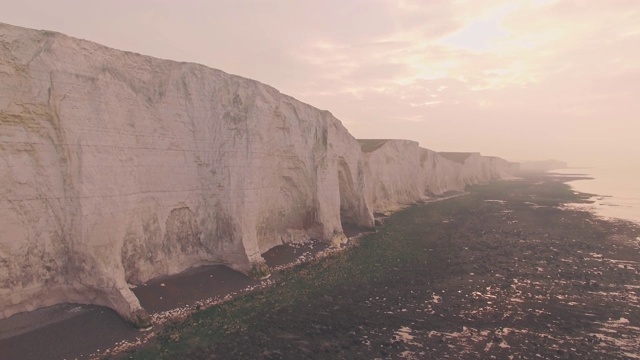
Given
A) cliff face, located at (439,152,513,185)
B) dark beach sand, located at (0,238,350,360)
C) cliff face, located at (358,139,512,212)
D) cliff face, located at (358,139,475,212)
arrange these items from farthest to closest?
cliff face, located at (439,152,513,185) → cliff face, located at (358,139,512,212) → cliff face, located at (358,139,475,212) → dark beach sand, located at (0,238,350,360)

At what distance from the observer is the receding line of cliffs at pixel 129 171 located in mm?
12805

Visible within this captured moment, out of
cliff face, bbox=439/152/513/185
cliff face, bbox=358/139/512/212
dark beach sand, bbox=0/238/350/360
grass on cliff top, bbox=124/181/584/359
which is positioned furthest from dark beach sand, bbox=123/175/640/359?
cliff face, bbox=439/152/513/185

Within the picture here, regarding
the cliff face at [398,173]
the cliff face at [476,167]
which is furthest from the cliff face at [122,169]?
the cliff face at [476,167]

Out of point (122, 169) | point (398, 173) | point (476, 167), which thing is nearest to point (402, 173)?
point (398, 173)

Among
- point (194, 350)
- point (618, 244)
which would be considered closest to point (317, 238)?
point (194, 350)

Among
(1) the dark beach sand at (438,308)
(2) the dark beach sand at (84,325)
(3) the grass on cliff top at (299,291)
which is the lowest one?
(1) the dark beach sand at (438,308)

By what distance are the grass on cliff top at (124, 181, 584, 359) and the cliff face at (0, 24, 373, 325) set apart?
2.14 m

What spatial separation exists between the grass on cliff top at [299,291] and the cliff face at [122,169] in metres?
2.14

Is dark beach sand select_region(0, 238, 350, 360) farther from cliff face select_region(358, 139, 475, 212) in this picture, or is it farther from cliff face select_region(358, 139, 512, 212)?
cliff face select_region(358, 139, 475, 212)

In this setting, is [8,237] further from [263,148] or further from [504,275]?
[504,275]

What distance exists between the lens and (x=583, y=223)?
37562 millimetres

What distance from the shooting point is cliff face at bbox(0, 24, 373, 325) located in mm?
12773

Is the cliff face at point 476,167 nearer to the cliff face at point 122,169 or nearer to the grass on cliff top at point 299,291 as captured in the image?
the grass on cliff top at point 299,291

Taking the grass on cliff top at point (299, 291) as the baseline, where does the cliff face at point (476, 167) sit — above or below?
above
